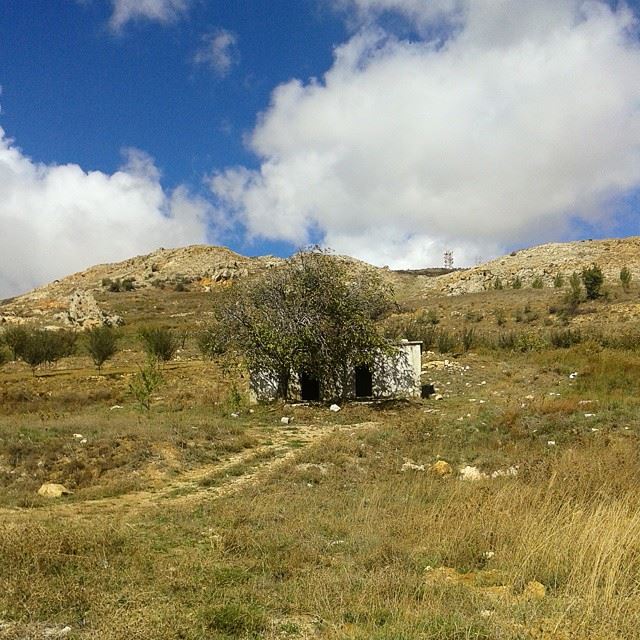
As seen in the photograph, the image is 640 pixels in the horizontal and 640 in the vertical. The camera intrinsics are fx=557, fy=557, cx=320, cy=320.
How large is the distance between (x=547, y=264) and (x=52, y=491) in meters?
75.0

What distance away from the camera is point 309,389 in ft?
79.4

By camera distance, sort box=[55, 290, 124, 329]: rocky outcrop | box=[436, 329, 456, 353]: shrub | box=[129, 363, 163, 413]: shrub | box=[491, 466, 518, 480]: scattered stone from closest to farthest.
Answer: box=[491, 466, 518, 480]: scattered stone
box=[129, 363, 163, 413]: shrub
box=[436, 329, 456, 353]: shrub
box=[55, 290, 124, 329]: rocky outcrop

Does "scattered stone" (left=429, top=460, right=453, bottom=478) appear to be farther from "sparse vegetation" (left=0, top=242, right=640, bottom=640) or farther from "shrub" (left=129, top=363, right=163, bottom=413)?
"shrub" (left=129, top=363, right=163, bottom=413)

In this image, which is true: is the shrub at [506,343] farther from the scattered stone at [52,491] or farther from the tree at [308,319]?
the scattered stone at [52,491]

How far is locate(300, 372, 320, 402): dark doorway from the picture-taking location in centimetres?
2364

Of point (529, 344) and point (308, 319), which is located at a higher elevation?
point (308, 319)

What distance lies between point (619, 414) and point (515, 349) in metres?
17.5

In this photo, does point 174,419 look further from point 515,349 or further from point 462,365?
point 515,349

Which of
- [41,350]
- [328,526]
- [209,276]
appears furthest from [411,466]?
[209,276]

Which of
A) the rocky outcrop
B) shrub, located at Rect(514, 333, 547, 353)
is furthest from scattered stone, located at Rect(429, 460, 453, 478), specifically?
the rocky outcrop

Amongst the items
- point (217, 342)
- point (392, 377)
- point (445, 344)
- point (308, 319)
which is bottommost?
point (392, 377)

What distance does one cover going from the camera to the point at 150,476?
37.3ft

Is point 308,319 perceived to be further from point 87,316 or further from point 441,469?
point 87,316

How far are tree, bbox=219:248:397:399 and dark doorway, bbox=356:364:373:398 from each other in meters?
1.41
